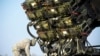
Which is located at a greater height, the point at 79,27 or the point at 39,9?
the point at 39,9

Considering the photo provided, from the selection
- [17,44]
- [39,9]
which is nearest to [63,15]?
[39,9]

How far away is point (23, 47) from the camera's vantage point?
41.0ft

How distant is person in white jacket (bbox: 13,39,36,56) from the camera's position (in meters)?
12.3

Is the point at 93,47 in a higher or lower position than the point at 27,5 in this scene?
lower

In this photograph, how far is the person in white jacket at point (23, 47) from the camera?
40.5ft

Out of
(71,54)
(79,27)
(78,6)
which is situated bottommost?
(71,54)

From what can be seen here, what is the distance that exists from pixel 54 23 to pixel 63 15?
528mm

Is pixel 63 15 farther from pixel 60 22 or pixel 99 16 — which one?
pixel 99 16

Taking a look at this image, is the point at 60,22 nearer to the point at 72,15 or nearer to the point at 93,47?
the point at 72,15

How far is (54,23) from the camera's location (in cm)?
1208

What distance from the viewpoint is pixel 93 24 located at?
1233cm

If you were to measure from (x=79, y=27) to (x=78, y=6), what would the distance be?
704 millimetres

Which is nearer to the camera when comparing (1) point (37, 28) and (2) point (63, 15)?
(2) point (63, 15)

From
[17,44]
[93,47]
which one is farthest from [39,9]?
[93,47]
